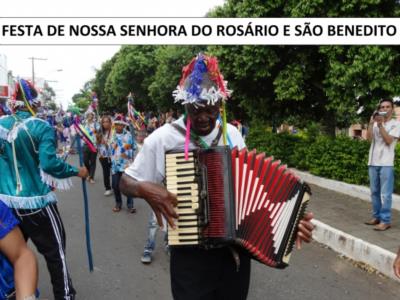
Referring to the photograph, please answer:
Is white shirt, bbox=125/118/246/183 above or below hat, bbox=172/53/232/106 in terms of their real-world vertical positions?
below

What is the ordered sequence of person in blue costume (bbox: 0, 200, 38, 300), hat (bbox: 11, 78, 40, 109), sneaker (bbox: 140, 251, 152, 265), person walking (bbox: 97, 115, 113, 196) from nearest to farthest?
person in blue costume (bbox: 0, 200, 38, 300) → hat (bbox: 11, 78, 40, 109) → sneaker (bbox: 140, 251, 152, 265) → person walking (bbox: 97, 115, 113, 196)

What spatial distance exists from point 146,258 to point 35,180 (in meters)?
2.09

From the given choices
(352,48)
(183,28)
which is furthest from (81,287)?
(352,48)

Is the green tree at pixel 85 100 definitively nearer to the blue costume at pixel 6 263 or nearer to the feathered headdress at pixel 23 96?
the feathered headdress at pixel 23 96

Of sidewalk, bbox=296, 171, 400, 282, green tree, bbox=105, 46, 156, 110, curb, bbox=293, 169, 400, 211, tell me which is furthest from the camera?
green tree, bbox=105, 46, 156, 110

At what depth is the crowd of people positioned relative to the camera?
2.48 m

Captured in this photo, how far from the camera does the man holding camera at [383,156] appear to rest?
19.5ft

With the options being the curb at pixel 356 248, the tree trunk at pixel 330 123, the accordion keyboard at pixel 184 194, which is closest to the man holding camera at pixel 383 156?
the curb at pixel 356 248

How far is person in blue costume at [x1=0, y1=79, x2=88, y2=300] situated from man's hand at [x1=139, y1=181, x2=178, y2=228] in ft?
4.74

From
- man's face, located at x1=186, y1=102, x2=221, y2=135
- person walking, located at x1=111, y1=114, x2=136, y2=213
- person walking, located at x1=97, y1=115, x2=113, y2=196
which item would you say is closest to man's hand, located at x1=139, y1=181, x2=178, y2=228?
man's face, located at x1=186, y1=102, x2=221, y2=135

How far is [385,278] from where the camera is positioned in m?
4.73

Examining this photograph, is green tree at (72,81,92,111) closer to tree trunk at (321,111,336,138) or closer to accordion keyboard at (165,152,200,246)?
accordion keyboard at (165,152,200,246)

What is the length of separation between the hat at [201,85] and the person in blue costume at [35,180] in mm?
1487

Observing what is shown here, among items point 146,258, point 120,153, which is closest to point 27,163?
point 146,258
